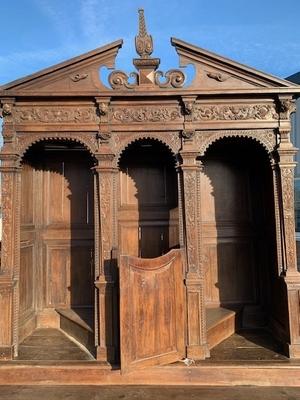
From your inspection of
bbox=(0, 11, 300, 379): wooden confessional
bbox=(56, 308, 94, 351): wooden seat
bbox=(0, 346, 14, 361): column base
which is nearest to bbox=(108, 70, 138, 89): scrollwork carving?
bbox=(0, 11, 300, 379): wooden confessional

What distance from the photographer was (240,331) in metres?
4.36

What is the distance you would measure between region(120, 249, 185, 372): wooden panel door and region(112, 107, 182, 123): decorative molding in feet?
5.15

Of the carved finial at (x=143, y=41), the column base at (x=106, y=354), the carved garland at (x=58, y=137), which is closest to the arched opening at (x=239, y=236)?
the column base at (x=106, y=354)

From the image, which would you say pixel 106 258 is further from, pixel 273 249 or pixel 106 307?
pixel 273 249

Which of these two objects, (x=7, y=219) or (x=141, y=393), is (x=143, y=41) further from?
(x=141, y=393)

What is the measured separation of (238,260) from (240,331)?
0.94m

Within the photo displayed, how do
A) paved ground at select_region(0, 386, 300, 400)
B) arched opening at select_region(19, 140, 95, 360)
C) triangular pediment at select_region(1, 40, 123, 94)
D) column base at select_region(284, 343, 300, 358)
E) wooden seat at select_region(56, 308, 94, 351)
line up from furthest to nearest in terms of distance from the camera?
arched opening at select_region(19, 140, 95, 360), wooden seat at select_region(56, 308, 94, 351), triangular pediment at select_region(1, 40, 123, 94), column base at select_region(284, 343, 300, 358), paved ground at select_region(0, 386, 300, 400)

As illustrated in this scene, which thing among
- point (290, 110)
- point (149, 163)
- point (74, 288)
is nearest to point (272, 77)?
point (290, 110)

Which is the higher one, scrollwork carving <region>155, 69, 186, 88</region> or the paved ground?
scrollwork carving <region>155, 69, 186, 88</region>

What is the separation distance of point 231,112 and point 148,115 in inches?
38.9

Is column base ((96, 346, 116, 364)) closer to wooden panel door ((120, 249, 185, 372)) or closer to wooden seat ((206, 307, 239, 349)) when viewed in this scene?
wooden panel door ((120, 249, 185, 372))

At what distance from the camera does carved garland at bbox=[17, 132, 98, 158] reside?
3846 mm

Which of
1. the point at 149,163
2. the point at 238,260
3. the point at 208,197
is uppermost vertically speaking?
the point at 149,163

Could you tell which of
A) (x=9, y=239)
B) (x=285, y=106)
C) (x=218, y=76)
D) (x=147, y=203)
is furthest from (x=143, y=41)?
(x=9, y=239)
